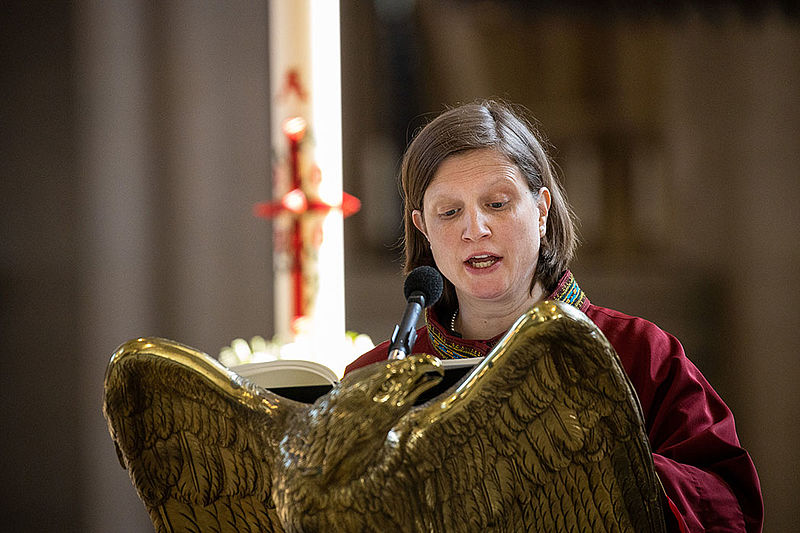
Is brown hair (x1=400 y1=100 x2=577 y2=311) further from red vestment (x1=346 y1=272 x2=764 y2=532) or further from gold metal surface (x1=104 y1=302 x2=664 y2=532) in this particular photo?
gold metal surface (x1=104 y1=302 x2=664 y2=532)

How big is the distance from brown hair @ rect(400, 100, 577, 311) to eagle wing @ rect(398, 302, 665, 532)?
0.53 metres

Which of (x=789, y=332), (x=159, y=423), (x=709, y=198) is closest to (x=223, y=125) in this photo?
(x=709, y=198)

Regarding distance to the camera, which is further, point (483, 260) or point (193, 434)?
point (483, 260)

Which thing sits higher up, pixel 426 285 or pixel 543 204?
pixel 543 204

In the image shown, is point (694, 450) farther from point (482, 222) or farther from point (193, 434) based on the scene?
point (193, 434)

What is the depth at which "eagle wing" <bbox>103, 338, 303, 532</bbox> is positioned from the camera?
92 centimetres

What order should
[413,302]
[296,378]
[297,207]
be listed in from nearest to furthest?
[413,302] < [296,378] < [297,207]

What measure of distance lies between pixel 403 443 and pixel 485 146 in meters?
0.62

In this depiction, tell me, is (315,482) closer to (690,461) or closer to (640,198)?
(690,461)

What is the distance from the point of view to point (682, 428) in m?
1.14

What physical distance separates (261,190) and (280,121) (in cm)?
81

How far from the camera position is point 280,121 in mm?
3508

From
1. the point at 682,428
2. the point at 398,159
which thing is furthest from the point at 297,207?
the point at 682,428

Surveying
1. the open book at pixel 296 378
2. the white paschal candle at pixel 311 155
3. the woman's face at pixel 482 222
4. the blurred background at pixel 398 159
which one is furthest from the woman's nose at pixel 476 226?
the blurred background at pixel 398 159
